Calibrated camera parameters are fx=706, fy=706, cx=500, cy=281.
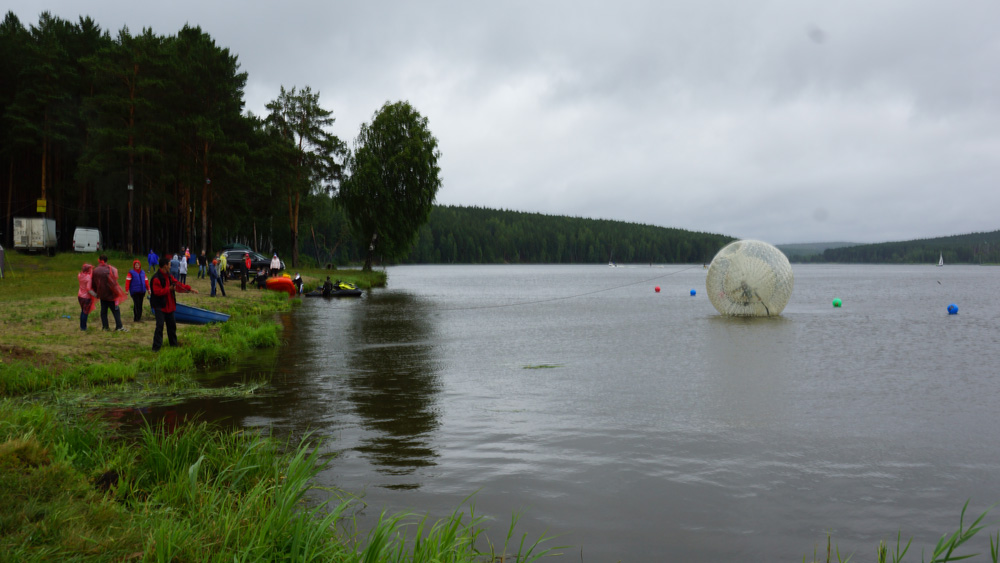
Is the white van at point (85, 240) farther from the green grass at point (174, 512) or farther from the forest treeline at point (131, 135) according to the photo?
the green grass at point (174, 512)

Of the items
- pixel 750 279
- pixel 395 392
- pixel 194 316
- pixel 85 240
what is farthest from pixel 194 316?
pixel 85 240

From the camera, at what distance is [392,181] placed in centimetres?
5522

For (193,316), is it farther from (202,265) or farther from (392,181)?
(392,181)

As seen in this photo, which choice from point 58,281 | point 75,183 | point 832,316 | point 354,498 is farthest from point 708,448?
point 75,183

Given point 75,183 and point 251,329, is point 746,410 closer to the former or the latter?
point 251,329

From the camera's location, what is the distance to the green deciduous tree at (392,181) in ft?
179

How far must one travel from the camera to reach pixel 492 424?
→ 9.66 metres

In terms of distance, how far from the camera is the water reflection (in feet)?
26.3

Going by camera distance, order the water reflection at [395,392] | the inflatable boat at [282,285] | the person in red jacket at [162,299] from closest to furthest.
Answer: the water reflection at [395,392], the person in red jacket at [162,299], the inflatable boat at [282,285]

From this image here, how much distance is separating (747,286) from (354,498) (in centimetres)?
2338

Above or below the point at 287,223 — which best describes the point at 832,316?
below

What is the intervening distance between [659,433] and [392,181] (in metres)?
48.2

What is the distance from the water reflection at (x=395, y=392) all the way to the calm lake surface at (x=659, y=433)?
5cm

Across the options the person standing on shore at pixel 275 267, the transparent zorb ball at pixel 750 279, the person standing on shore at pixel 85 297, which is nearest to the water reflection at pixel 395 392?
the person standing on shore at pixel 85 297
